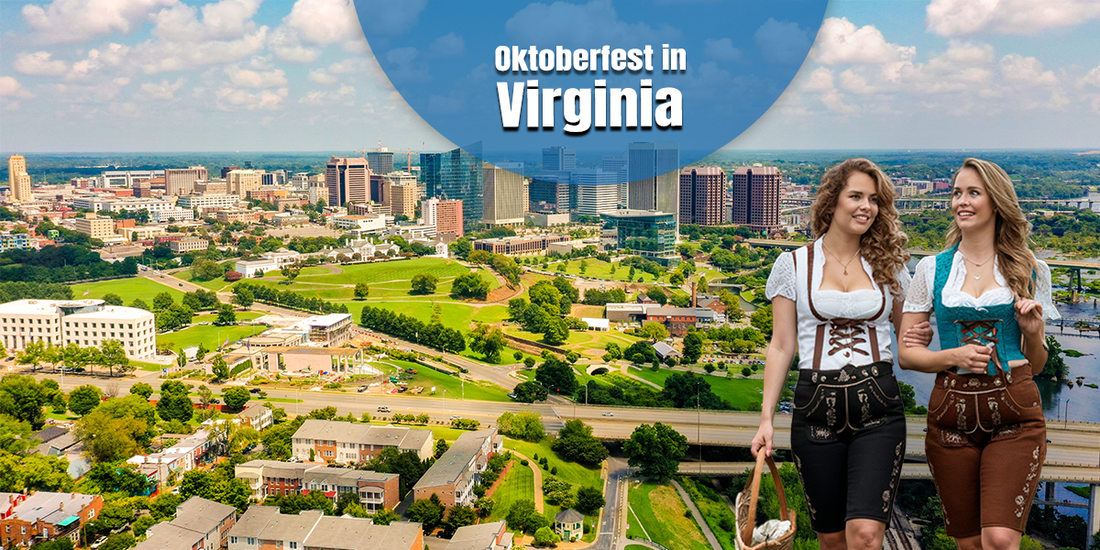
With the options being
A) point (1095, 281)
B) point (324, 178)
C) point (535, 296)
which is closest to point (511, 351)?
point (535, 296)

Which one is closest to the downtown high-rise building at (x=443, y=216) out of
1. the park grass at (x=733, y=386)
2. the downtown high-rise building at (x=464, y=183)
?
the downtown high-rise building at (x=464, y=183)

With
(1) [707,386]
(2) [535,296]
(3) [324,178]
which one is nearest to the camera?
(1) [707,386]

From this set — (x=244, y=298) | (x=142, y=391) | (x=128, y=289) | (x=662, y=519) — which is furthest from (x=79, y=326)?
(x=662, y=519)

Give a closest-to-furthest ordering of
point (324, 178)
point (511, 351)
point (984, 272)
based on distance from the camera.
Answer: point (984, 272) → point (511, 351) → point (324, 178)

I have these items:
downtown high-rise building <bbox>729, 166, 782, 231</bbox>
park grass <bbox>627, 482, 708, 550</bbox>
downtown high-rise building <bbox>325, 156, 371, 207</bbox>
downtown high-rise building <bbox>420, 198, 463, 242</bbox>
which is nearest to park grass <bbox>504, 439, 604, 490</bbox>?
park grass <bbox>627, 482, 708, 550</bbox>

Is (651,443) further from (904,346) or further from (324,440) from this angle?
(904,346)

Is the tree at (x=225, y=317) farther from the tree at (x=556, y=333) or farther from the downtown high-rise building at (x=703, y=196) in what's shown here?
the downtown high-rise building at (x=703, y=196)
